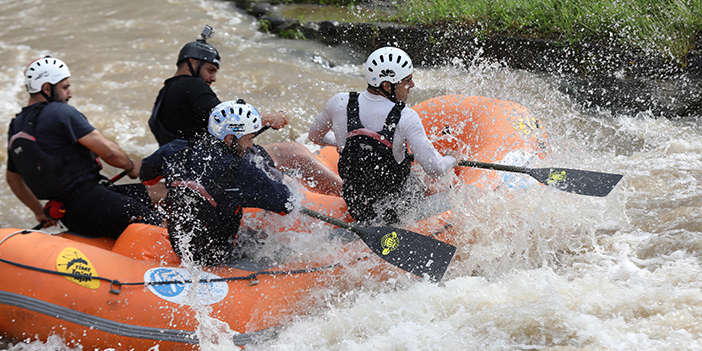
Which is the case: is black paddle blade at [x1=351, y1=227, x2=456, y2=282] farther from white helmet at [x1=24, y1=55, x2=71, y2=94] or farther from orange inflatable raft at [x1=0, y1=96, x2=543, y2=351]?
white helmet at [x1=24, y1=55, x2=71, y2=94]

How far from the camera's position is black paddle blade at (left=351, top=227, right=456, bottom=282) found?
3.28m

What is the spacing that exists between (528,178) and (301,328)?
6.49ft

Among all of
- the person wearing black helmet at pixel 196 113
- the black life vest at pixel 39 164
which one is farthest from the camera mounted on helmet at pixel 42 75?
the person wearing black helmet at pixel 196 113

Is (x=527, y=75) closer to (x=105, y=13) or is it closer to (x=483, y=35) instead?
(x=483, y=35)

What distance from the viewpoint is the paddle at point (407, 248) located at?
3281 millimetres

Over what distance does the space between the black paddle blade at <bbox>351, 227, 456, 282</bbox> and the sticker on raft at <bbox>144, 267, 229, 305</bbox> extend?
92 centimetres

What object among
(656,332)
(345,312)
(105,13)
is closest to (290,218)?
(345,312)

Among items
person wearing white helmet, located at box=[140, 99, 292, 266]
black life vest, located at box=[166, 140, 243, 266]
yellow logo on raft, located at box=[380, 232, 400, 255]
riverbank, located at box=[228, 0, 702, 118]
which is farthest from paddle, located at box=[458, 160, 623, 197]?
riverbank, located at box=[228, 0, 702, 118]

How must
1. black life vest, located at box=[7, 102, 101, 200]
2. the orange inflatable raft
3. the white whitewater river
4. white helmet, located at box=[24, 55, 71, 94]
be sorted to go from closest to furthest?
1. the white whitewater river
2. the orange inflatable raft
3. black life vest, located at box=[7, 102, 101, 200]
4. white helmet, located at box=[24, 55, 71, 94]

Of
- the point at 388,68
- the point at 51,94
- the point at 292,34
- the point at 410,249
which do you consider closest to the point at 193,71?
the point at 51,94

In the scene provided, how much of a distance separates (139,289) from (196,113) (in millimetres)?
1538

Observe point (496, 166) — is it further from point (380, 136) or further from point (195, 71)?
point (195, 71)

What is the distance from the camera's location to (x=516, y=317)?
9.71 ft

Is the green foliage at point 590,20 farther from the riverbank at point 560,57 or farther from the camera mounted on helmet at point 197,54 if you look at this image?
the camera mounted on helmet at point 197,54
